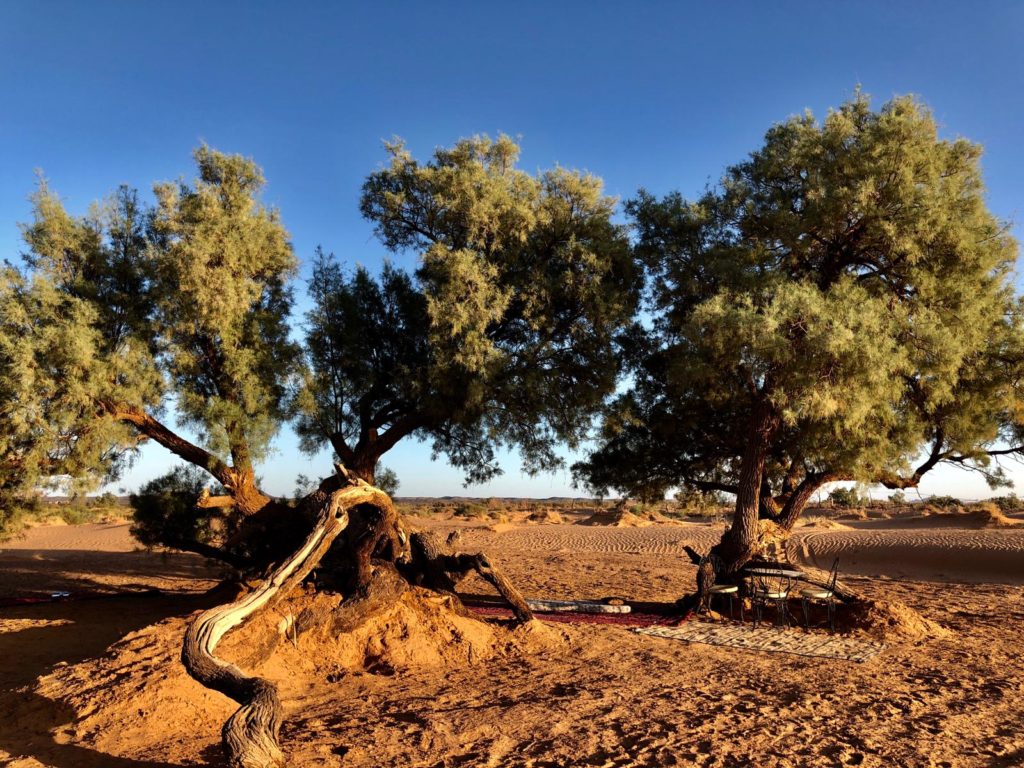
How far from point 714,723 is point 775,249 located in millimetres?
8599

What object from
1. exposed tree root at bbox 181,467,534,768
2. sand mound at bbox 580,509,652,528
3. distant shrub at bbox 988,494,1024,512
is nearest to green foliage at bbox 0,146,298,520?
exposed tree root at bbox 181,467,534,768

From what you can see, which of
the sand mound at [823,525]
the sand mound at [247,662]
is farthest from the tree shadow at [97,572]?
the sand mound at [823,525]

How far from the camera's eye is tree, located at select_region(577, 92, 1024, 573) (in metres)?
9.80

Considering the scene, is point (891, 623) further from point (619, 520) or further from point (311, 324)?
point (619, 520)

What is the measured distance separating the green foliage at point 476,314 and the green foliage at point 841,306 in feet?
4.00

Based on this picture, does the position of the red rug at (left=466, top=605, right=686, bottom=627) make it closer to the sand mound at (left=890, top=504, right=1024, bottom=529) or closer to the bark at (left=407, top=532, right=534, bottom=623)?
the bark at (left=407, top=532, right=534, bottom=623)

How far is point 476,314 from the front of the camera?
416 inches

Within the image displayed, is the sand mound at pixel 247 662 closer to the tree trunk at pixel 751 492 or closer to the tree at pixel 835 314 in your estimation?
the tree trunk at pixel 751 492

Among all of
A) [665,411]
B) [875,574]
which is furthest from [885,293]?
[875,574]

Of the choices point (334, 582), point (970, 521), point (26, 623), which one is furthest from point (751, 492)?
point (970, 521)

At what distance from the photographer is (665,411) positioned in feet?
44.0

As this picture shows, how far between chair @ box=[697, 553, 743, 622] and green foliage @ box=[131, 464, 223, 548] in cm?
944

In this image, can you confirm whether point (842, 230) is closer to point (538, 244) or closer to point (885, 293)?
point (885, 293)

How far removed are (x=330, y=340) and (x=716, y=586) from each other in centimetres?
788
